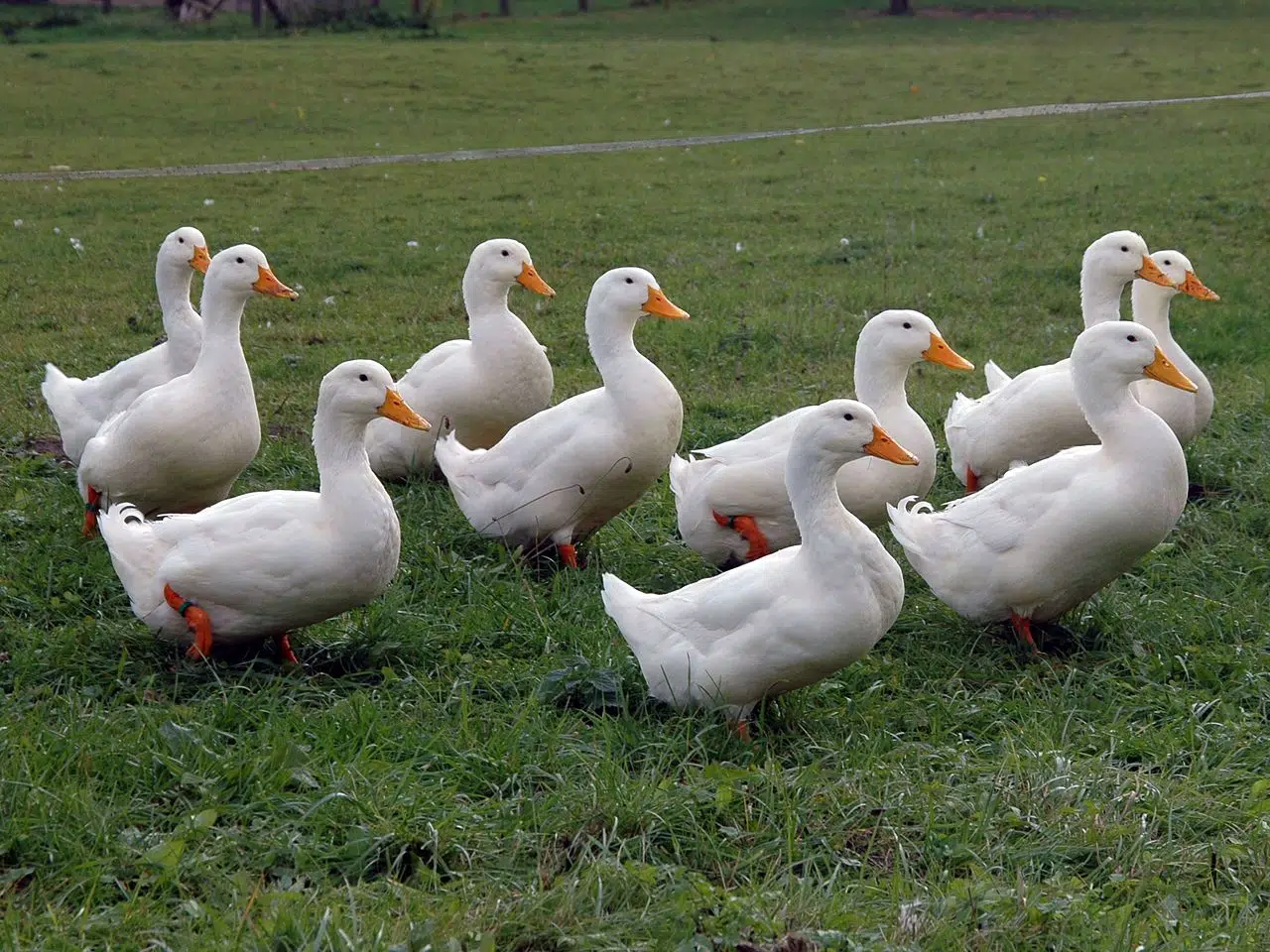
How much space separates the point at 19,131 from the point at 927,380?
13.2 metres

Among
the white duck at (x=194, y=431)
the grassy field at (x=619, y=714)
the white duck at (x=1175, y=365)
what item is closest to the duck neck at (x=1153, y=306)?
the white duck at (x=1175, y=365)

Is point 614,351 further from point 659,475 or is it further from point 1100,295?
point 1100,295

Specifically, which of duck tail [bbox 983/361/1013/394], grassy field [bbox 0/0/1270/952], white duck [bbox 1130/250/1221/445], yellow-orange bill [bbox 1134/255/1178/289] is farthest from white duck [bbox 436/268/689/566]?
yellow-orange bill [bbox 1134/255/1178/289]

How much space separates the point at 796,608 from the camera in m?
3.93

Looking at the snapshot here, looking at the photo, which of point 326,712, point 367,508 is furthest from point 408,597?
point 326,712

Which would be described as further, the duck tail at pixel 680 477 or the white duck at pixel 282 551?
the duck tail at pixel 680 477

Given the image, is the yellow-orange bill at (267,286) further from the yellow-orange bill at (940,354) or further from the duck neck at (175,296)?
the yellow-orange bill at (940,354)

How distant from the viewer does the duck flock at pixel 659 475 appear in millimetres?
4102

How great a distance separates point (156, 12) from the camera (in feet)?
105

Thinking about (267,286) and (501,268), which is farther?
(501,268)

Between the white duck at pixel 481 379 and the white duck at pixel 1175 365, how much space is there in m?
2.15

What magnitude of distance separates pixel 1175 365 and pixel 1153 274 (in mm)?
988

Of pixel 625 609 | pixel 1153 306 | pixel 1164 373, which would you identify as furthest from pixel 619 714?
pixel 1153 306

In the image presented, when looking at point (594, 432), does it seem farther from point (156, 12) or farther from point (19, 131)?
point (156, 12)
